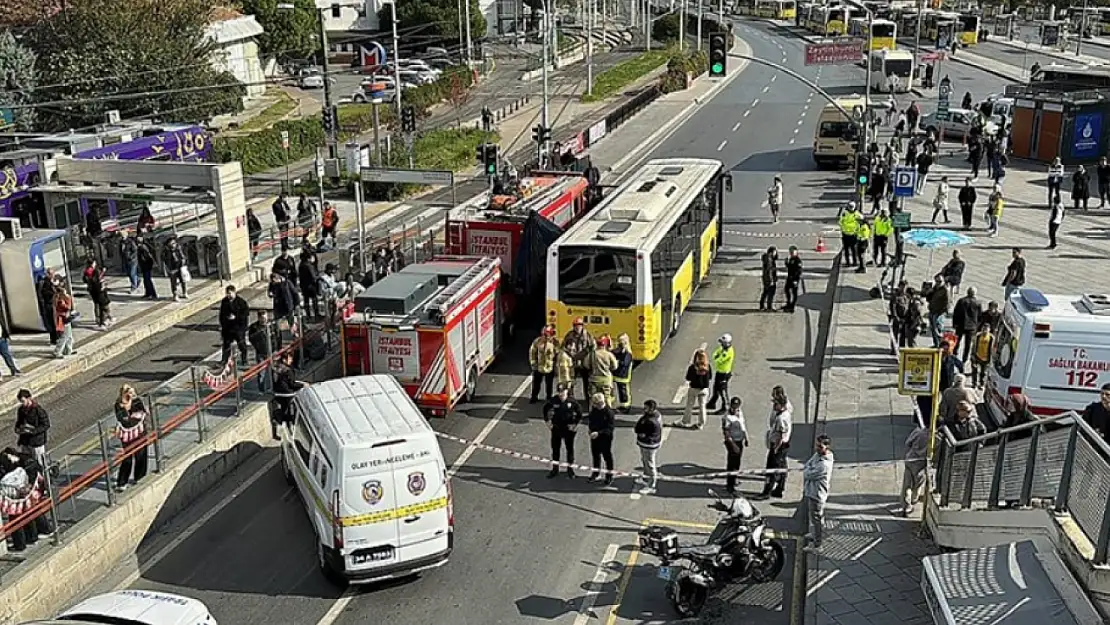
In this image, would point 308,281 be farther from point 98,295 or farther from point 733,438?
point 733,438

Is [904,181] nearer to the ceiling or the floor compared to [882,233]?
nearer to the ceiling

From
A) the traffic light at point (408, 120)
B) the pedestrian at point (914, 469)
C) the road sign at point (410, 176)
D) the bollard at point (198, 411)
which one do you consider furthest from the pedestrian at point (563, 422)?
the traffic light at point (408, 120)

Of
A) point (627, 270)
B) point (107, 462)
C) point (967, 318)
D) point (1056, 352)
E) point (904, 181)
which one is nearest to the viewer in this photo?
point (107, 462)

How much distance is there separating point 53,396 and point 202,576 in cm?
850

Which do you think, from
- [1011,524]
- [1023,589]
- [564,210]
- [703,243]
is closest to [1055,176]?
[703,243]

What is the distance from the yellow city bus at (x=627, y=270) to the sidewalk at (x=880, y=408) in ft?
11.1

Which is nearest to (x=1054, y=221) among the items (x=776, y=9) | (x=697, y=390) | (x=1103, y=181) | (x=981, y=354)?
(x=1103, y=181)

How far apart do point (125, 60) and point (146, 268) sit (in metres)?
27.7

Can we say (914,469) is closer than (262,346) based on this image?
Yes

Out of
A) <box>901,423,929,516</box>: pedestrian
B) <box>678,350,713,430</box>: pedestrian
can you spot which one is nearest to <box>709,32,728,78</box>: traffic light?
<box>678,350,713,430</box>: pedestrian

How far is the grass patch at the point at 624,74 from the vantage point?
215ft

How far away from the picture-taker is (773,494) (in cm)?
1529

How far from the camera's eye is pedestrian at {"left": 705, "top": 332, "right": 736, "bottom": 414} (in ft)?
58.5

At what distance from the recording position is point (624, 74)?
72.9 metres
